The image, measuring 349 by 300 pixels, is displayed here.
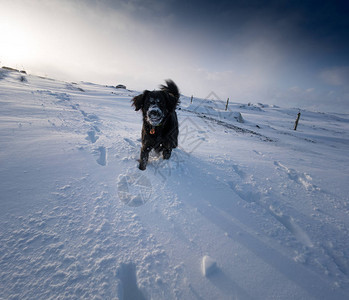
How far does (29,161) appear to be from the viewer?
1.90 metres

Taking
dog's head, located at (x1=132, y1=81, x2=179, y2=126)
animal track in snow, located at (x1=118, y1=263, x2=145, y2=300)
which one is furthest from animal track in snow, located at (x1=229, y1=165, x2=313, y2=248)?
dog's head, located at (x1=132, y1=81, x2=179, y2=126)

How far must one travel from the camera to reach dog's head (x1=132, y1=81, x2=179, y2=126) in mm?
2679

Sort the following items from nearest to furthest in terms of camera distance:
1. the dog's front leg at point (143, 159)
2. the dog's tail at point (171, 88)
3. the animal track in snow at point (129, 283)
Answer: the animal track in snow at point (129, 283)
the dog's front leg at point (143, 159)
the dog's tail at point (171, 88)

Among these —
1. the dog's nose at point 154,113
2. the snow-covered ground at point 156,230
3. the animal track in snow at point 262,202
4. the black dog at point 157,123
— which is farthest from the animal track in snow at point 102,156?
the animal track in snow at point 262,202

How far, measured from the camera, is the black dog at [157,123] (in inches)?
106

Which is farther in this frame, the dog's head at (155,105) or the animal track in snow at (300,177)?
the dog's head at (155,105)

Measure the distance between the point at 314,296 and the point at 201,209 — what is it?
105cm

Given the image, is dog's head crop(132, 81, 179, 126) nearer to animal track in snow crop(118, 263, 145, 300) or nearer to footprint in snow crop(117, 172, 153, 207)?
footprint in snow crop(117, 172, 153, 207)

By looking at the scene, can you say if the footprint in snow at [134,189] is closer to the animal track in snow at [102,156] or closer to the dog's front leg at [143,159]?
the dog's front leg at [143,159]

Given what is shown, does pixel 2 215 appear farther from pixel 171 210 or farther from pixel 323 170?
pixel 323 170

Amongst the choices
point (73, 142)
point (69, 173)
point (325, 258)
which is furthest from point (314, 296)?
point (73, 142)

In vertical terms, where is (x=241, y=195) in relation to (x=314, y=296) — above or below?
above

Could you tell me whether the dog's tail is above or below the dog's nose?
above

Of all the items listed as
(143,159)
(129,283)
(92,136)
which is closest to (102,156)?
(143,159)
